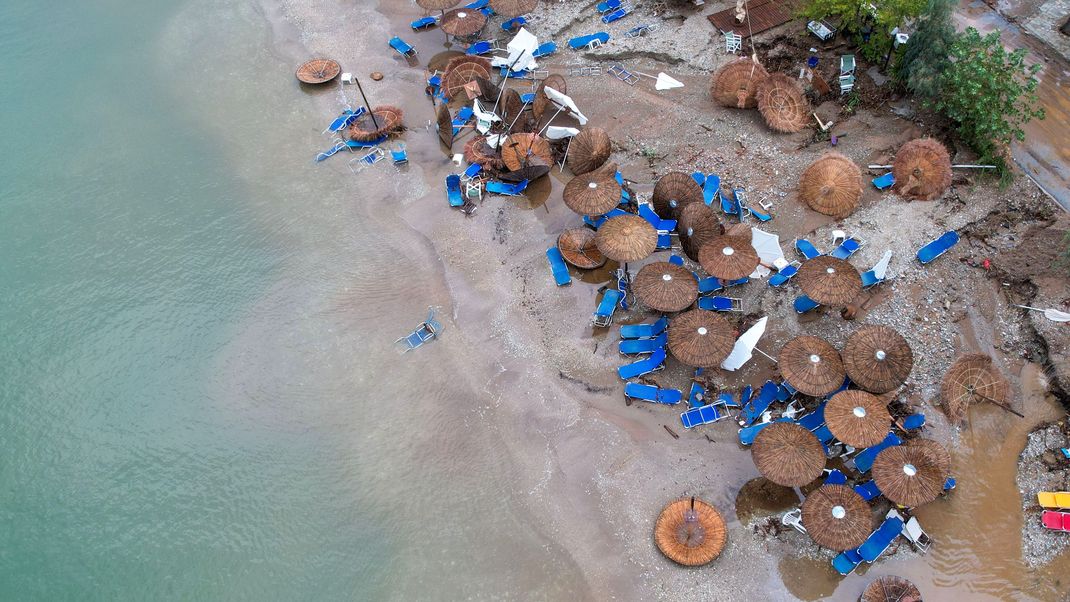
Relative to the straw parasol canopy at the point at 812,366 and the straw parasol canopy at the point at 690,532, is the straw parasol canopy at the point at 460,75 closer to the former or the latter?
the straw parasol canopy at the point at 812,366

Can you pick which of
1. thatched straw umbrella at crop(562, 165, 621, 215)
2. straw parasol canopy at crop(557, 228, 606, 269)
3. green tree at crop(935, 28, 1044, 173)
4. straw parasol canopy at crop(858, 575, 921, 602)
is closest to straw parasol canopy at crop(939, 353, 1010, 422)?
straw parasol canopy at crop(858, 575, 921, 602)

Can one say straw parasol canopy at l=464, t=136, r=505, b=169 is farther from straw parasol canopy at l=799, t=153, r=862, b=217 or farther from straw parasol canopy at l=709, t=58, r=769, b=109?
straw parasol canopy at l=799, t=153, r=862, b=217

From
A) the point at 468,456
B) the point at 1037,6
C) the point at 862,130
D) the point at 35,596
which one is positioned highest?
the point at 1037,6

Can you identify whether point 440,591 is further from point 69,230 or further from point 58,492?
point 69,230

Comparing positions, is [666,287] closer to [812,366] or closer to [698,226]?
[698,226]

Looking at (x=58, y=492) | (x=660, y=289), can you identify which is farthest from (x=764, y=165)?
(x=58, y=492)

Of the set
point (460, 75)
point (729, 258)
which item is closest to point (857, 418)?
point (729, 258)
